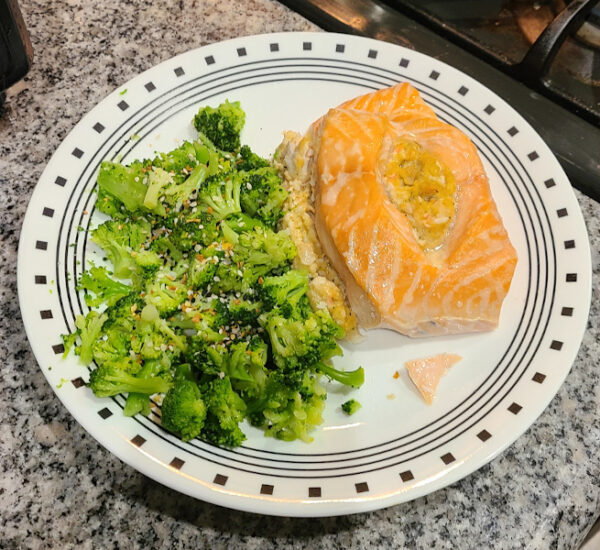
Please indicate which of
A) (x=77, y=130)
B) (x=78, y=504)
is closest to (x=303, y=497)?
(x=78, y=504)

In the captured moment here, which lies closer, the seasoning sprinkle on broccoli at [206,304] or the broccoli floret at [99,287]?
the seasoning sprinkle on broccoli at [206,304]

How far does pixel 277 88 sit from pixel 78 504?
1895 mm

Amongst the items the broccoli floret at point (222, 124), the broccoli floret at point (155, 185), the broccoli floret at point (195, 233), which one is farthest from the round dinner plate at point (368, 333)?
the broccoli floret at point (195, 233)

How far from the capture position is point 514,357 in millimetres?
2146

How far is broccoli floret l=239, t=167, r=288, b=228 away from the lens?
A: 238 cm

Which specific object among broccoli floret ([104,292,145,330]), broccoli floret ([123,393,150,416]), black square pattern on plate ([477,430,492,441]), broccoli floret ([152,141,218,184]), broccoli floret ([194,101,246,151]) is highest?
broccoli floret ([194,101,246,151])

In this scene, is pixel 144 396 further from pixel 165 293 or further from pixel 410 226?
pixel 410 226

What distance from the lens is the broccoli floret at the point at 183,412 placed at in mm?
1871

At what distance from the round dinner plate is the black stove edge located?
358mm

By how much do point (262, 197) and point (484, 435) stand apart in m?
1.22

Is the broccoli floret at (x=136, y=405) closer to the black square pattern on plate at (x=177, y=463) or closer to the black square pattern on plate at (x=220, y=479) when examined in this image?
the black square pattern on plate at (x=177, y=463)

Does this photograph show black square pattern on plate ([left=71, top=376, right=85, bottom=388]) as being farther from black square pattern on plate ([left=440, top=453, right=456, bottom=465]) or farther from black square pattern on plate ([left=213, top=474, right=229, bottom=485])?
black square pattern on plate ([left=440, top=453, right=456, bottom=465])

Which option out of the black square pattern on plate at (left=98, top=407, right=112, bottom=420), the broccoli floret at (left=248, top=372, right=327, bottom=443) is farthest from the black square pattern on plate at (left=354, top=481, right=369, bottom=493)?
the black square pattern on plate at (left=98, top=407, right=112, bottom=420)

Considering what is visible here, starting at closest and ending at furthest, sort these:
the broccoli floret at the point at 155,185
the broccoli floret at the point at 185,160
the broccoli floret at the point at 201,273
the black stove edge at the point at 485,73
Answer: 1. the broccoli floret at the point at 201,273
2. the broccoli floret at the point at 155,185
3. the broccoli floret at the point at 185,160
4. the black stove edge at the point at 485,73
